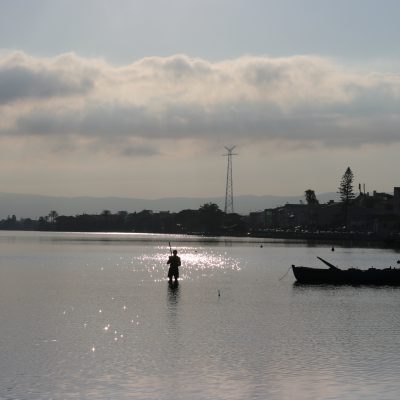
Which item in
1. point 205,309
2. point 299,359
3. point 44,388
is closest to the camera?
point 44,388

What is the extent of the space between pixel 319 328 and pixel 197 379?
45.7ft

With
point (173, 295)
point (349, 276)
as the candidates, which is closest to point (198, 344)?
point (173, 295)

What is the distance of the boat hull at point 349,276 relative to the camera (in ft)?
228

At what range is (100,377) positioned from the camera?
1054 inches

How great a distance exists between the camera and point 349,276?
229 feet

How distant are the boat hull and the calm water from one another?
22.5ft

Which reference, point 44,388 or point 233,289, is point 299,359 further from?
point 233,289

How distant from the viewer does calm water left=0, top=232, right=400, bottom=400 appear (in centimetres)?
2534

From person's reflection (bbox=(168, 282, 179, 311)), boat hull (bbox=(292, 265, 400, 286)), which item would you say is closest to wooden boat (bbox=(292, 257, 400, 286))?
boat hull (bbox=(292, 265, 400, 286))

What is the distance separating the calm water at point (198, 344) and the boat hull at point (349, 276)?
6.85 metres

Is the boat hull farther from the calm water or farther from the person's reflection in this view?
the person's reflection

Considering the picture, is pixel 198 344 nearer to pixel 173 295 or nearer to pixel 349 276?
pixel 173 295

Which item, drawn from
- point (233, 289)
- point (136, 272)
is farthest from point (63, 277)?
point (233, 289)

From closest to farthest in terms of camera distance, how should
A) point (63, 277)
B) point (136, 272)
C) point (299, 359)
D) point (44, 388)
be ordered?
point (44, 388), point (299, 359), point (63, 277), point (136, 272)
